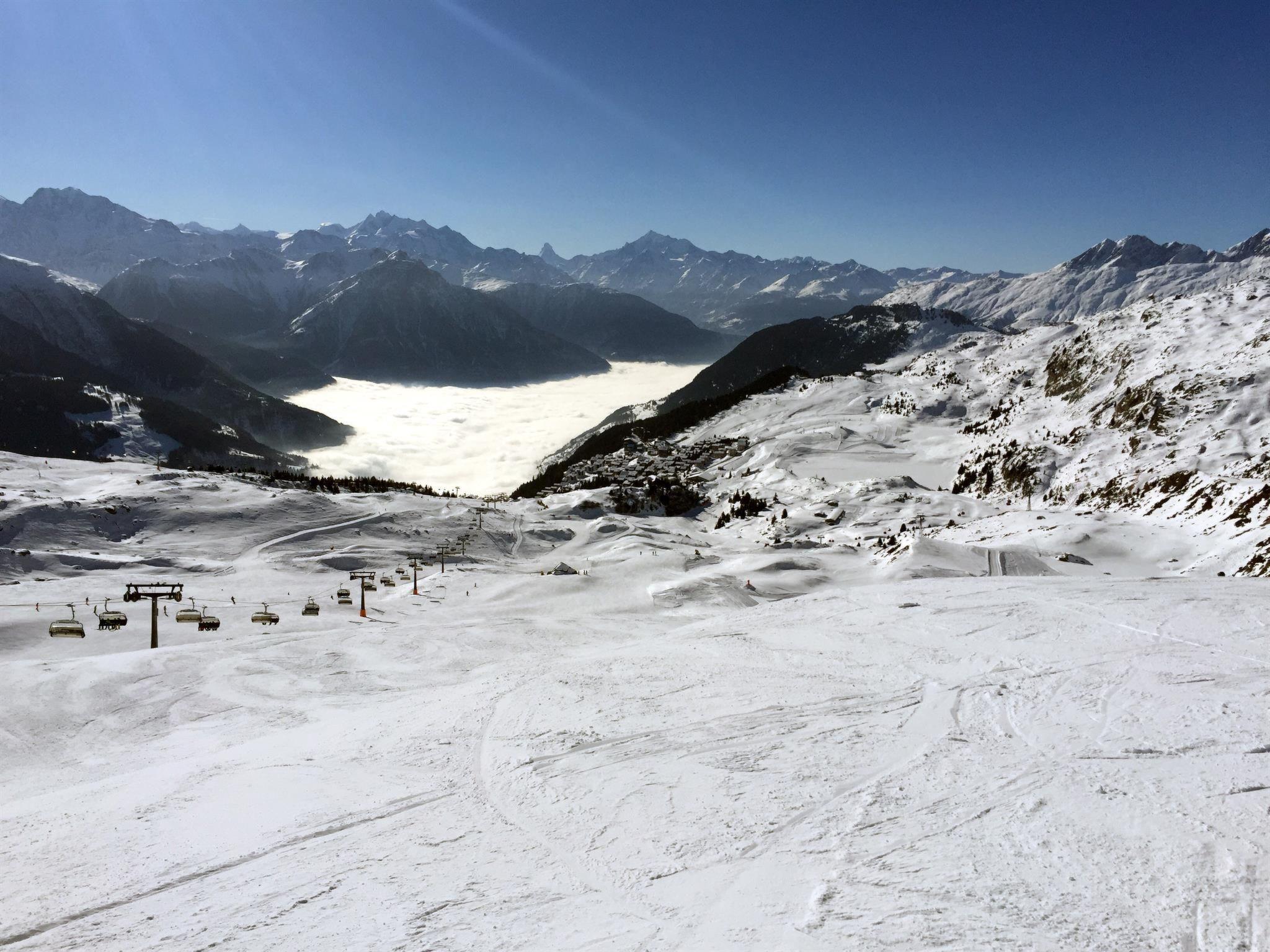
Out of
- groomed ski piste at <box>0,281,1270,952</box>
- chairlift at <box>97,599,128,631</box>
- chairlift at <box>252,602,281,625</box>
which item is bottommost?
chairlift at <box>252,602,281,625</box>

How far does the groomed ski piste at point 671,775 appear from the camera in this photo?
23.8 ft

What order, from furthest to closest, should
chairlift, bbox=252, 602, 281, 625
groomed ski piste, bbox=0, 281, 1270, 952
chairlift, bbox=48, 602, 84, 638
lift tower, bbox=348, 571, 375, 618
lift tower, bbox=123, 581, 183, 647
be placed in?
lift tower, bbox=348, 571, 375, 618 < chairlift, bbox=252, 602, 281, 625 < lift tower, bbox=123, 581, 183, 647 < chairlift, bbox=48, 602, 84, 638 < groomed ski piste, bbox=0, 281, 1270, 952

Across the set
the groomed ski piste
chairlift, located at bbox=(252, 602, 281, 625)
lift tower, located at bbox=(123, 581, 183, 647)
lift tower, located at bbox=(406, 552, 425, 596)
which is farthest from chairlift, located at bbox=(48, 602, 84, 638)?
lift tower, located at bbox=(406, 552, 425, 596)

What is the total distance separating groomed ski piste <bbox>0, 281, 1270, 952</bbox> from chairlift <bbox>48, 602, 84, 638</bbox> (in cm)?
73

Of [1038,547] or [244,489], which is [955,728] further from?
[244,489]

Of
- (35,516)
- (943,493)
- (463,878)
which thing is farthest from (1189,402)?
(35,516)

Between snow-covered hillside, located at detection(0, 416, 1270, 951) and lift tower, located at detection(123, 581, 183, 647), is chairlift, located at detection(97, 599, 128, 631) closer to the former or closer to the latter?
snow-covered hillside, located at detection(0, 416, 1270, 951)

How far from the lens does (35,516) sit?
1875 inches

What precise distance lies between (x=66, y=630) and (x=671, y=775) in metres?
26.6

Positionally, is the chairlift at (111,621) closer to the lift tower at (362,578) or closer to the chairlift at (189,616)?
the chairlift at (189,616)

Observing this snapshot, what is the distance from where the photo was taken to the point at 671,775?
35.0 feet

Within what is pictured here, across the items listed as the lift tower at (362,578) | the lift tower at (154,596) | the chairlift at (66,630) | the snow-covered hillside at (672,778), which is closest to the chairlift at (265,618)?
the snow-covered hillside at (672,778)

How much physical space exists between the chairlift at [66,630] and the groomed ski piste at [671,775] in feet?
2.41

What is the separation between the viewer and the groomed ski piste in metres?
7.25
